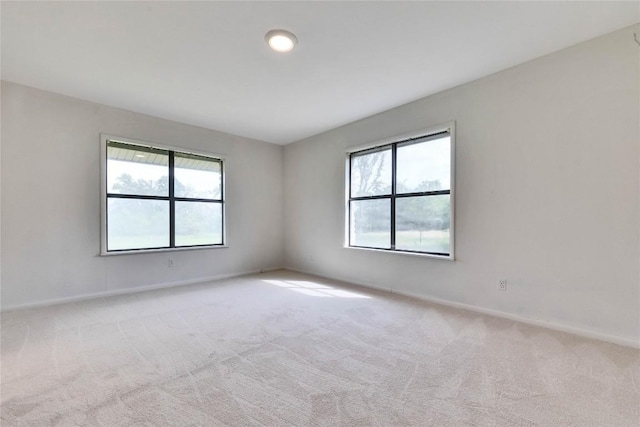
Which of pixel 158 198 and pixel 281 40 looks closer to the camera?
pixel 281 40

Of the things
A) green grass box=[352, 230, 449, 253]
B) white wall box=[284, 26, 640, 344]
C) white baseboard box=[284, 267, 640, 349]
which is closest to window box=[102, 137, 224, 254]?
green grass box=[352, 230, 449, 253]

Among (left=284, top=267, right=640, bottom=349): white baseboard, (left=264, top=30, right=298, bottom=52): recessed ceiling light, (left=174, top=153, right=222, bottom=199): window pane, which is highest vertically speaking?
(left=264, top=30, right=298, bottom=52): recessed ceiling light

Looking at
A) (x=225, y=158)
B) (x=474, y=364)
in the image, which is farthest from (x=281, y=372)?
(x=225, y=158)

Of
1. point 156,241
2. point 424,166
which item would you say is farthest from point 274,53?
point 156,241

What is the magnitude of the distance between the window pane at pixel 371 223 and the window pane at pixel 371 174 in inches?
6.7

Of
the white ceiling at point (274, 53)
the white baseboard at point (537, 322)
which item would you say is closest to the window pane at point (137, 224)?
the white ceiling at point (274, 53)

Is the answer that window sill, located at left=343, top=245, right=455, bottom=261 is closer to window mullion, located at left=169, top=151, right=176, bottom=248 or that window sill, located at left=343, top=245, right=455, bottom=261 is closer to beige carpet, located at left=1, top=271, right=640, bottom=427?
beige carpet, located at left=1, top=271, right=640, bottom=427

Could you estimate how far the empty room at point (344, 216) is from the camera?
176 cm

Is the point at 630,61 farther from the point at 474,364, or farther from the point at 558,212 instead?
the point at 474,364

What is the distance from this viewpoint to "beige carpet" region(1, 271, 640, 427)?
4.98 ft

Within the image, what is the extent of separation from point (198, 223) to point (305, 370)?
3.57 meters

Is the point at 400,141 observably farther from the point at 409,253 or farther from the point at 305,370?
the point at 305,370

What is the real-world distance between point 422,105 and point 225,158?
339 cm

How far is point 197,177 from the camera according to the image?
15.5 feet
